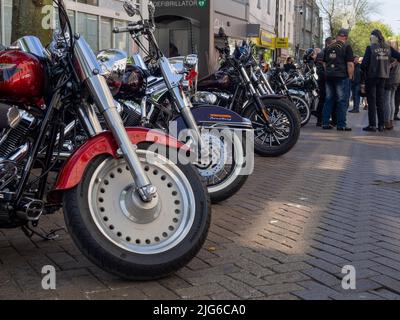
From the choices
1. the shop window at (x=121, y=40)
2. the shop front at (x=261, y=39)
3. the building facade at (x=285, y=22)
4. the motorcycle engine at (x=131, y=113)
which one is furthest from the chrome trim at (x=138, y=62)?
the building facade at (x=285, y=22)

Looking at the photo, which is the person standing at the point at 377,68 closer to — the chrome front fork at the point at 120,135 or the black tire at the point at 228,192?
the black tire at the point at 228,192

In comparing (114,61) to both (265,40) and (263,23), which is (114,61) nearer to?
(265,40)

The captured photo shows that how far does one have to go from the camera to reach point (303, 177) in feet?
22.3

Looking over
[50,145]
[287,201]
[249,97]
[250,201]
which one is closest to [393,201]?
[287,201]

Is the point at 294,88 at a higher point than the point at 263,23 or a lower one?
lower

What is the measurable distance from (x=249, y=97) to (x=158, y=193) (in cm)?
480

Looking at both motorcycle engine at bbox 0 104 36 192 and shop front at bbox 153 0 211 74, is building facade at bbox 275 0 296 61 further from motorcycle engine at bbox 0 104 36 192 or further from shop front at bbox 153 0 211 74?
motorcycle engine at bbox 0 104 36 192

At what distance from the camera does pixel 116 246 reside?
120 inches

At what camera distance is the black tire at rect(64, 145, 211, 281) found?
9.82ft

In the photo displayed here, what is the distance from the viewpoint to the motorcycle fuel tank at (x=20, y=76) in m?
3.17

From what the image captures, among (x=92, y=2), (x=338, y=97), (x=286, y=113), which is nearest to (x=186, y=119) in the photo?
(x=286, y=113)

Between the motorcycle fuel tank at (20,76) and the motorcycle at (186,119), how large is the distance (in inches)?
63.4

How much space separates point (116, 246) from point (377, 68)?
10.3 meters

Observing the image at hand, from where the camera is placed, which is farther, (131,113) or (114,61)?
(131,113)
